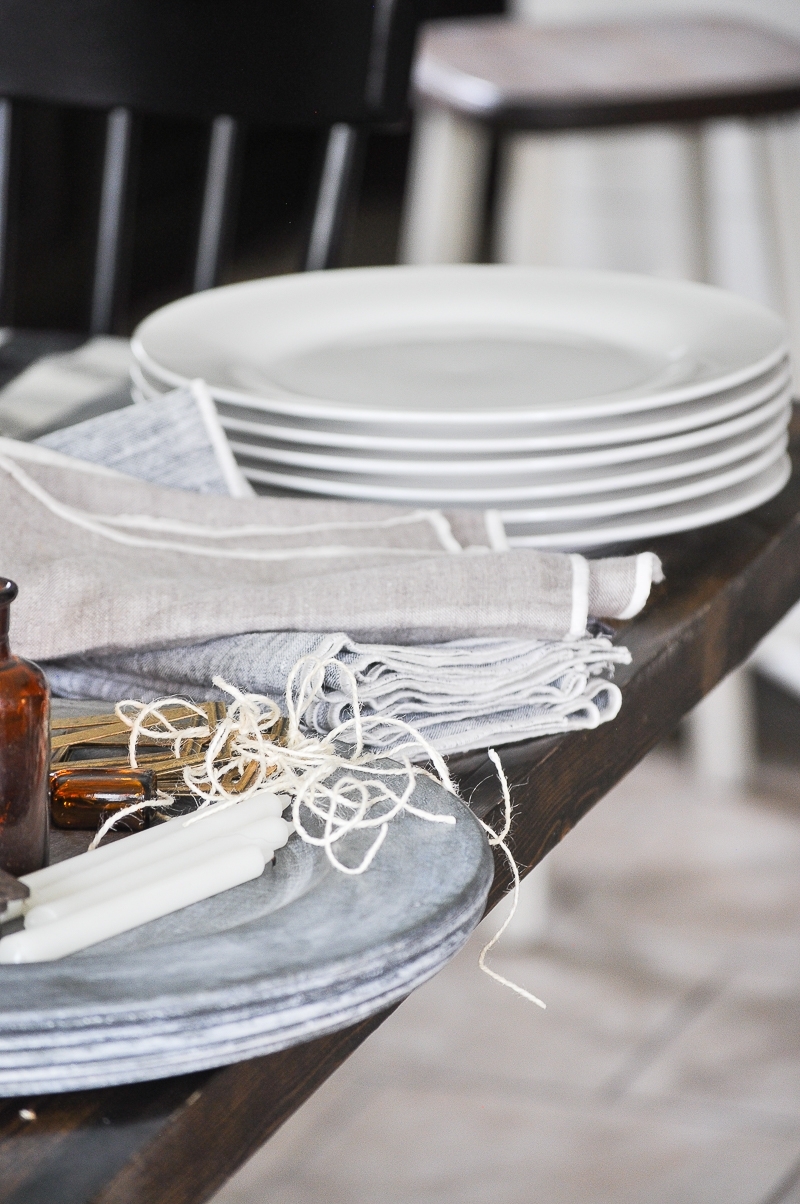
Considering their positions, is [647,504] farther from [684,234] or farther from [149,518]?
[684,234]

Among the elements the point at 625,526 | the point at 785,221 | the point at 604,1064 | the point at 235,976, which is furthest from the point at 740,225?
the point at 235,976

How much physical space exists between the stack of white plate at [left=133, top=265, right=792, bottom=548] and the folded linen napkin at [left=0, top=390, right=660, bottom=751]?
0.06m

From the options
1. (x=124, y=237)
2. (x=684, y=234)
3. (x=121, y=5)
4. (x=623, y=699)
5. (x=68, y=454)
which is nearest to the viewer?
(x=623, y=699)

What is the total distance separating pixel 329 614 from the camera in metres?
0.49

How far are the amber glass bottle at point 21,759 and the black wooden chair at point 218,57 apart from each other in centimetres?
77

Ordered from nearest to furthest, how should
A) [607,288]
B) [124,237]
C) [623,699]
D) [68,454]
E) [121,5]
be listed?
1. [623,699]
2. [68,454]
3. [607,288]
4. [121,5]
5. [124,237]

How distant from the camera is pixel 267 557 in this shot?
55cm

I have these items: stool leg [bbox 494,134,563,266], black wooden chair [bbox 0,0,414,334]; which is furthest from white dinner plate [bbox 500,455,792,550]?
stool leg [bbox 494,134,563,266]

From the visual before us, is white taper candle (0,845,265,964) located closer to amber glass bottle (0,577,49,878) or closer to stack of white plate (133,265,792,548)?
amber glass bottle (0,577,49,878)

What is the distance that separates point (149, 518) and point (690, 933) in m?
1.24

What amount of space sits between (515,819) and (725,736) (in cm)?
155

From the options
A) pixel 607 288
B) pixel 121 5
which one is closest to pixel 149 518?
pixel 607 288

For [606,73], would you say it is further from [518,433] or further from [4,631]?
[4,631]

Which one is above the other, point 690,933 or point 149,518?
point 149,518
